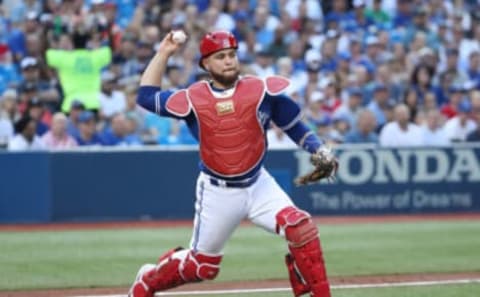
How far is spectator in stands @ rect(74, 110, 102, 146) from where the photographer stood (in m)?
15.9

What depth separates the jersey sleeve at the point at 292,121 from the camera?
777 centimetres

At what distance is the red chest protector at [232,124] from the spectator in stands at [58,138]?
26.3 ft

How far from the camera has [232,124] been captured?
7688 millimetres

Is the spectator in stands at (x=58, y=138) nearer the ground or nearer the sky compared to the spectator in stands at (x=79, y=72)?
nearer the ground

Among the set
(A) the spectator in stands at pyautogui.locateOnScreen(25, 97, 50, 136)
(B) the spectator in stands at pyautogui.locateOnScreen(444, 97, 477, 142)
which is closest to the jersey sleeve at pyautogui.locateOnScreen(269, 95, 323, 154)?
(A) the spectator in stands at pyautogui.locateOnScreen(25, 97, 50, 136)

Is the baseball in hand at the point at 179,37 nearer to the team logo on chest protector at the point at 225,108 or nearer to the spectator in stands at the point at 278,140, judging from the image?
the team logo on chest protector at the point at 225,108

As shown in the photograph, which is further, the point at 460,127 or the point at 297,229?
the point at 460,127

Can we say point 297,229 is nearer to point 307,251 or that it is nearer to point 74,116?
point 307,251

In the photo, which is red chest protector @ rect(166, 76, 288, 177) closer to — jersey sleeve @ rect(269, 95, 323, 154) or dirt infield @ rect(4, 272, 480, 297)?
jersey sleeve @ rect(269, 95, 323, 154)

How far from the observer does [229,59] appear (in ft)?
25.3

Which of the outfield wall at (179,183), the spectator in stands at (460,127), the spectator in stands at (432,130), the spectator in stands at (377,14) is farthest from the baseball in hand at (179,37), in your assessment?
the spectator in stands at (377,14)

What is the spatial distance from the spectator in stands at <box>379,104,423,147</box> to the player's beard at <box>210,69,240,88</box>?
31.5 ft

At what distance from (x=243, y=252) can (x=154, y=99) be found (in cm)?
478

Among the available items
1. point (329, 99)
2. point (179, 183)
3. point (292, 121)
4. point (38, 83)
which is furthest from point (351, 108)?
point (292, 121)
